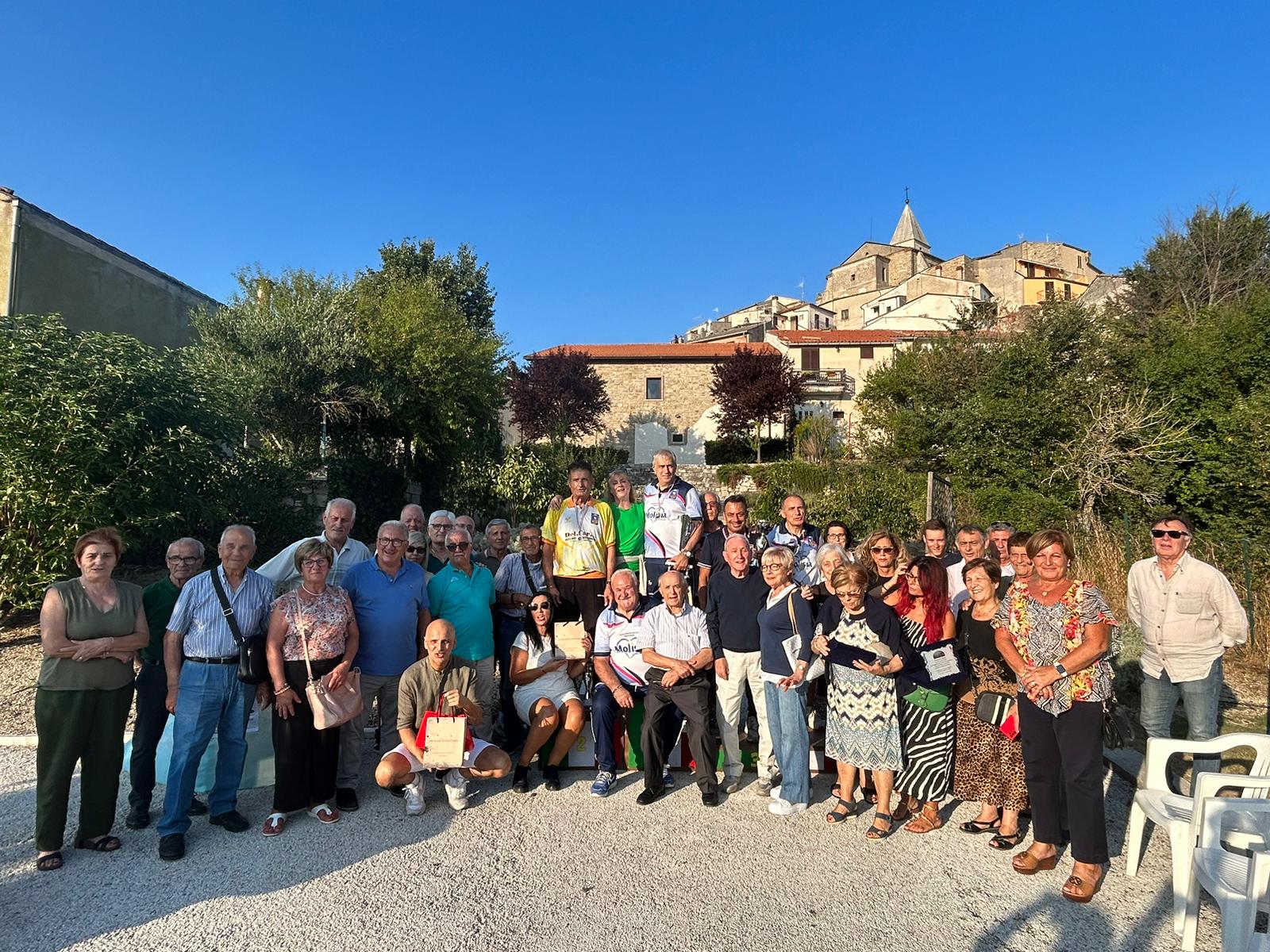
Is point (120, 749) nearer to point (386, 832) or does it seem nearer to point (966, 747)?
point (386, 832)

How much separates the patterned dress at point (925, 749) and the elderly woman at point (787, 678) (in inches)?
21.7

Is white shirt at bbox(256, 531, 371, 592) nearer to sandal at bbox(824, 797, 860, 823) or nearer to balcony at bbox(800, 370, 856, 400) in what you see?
sandal at bbox(824, 797, 860, 823)

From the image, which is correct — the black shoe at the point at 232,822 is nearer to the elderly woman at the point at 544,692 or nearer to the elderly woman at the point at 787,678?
the elderly woman at the point at 544,692

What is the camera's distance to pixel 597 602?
18.5ft

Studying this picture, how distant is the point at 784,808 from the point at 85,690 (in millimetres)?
3806

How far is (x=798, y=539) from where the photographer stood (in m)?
5.92

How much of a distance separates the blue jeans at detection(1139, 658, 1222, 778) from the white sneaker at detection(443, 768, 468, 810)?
4159mm

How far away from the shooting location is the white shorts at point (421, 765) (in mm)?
4375

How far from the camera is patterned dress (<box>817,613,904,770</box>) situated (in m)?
4.19

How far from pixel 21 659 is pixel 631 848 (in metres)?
7.25

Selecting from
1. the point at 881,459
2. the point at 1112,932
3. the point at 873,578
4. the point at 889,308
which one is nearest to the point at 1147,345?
the point at 881,459

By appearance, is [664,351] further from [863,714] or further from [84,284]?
[863,714]

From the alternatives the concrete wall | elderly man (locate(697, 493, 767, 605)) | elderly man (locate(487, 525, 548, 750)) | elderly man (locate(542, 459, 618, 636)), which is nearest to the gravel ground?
elderly man (locate(487, 525, 548, 750))

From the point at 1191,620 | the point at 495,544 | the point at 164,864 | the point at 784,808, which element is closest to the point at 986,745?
the point at 784,808
